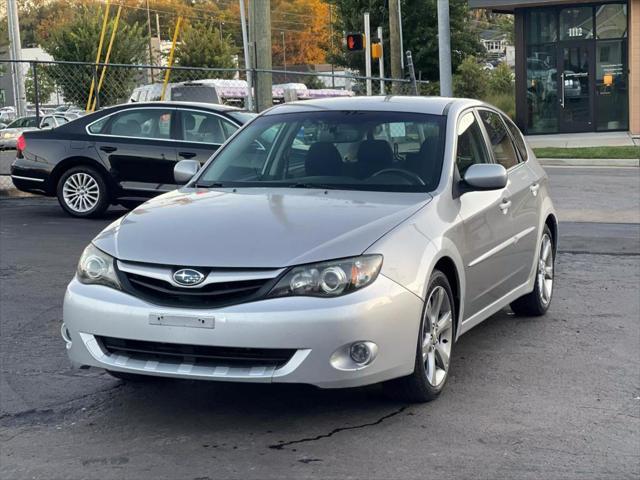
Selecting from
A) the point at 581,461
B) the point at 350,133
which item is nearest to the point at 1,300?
the point at 350,133

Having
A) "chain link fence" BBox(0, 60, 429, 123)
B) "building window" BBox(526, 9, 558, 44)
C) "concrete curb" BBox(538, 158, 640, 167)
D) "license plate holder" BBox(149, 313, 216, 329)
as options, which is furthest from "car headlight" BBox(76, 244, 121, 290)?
"building window" BBox(526, 9, 558, 44)

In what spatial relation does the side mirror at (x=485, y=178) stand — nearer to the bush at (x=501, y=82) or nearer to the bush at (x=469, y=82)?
the bush at (x=501, y=82)

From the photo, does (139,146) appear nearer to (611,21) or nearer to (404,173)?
(404,173)

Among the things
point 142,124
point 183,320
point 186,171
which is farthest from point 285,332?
point 142,124

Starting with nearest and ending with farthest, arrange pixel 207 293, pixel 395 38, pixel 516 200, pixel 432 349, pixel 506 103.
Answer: pixel 207 293 < pixel 432 349 < pixel 516 200 < pixel 395 38 < pixel 506 103

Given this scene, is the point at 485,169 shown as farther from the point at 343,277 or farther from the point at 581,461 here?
the point at 581,461

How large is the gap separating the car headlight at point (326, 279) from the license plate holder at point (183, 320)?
0.30 metres

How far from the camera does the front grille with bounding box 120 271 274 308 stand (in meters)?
4.98

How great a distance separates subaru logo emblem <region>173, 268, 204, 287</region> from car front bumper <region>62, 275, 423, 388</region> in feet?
0.43

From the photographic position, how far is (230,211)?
18.6ft

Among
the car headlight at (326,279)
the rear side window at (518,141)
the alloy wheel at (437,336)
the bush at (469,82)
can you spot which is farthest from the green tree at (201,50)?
the car headlight at (326,279)

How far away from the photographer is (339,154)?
21.2 feet

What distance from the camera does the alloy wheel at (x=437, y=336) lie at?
219 inches

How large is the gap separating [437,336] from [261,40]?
12468 millimetres
